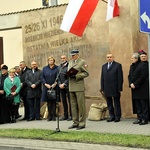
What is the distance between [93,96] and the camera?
12.1 m

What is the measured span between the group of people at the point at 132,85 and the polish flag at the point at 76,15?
1.24 m

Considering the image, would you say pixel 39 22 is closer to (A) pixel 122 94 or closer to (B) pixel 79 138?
(A) pixel 122 94

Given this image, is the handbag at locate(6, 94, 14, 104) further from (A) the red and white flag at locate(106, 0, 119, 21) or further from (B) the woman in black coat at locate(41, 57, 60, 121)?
(A) the red and white flag at locate(106, 0, 119, 21)

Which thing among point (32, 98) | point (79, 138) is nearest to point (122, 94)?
point (32, 98)

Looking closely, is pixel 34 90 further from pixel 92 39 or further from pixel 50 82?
pixel 92 39

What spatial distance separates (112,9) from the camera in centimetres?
1088

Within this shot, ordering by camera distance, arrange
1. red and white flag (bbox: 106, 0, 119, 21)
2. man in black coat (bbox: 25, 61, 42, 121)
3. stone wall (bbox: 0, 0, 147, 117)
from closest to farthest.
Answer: red and white flag (bbox: 106, 0, 119, 21)
stone wall (bbox: 0, 0, 147, 117)
man in black coat (bbox: 25, 61, 42, 121)

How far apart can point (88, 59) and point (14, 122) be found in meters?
2.94

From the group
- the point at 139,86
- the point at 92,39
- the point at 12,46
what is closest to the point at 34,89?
the point at 92,39

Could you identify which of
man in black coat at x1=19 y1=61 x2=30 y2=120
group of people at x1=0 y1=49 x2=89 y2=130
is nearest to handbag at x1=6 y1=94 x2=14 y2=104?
group of people at x1=0 y1=49 x2=89 y2=130

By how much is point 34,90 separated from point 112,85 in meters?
2.45

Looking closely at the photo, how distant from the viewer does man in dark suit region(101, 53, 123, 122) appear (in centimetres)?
1072

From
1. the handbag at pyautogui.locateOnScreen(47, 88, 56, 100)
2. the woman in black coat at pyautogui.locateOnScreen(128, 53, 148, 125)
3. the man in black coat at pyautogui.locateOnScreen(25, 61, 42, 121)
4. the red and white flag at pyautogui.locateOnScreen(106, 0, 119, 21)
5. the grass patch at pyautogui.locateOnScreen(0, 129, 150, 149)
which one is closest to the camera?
the grass patch at pyautogui.locateOnScreen(0, 129, 150, 149)

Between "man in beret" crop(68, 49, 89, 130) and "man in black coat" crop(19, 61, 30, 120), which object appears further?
"man in black coat" crop(19, 61, 30, 120)
